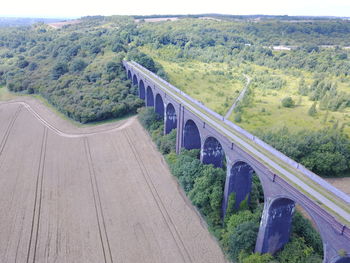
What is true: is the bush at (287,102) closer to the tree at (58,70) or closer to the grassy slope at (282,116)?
the grassy slope at (282,116)

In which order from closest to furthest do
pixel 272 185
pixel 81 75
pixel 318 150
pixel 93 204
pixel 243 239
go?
1. pixel 272 185
2. pixel 243 239
3. pixel 93 204
4. pixel 318 150
5. pixel 81 75

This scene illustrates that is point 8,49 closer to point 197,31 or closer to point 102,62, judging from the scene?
point 102,62

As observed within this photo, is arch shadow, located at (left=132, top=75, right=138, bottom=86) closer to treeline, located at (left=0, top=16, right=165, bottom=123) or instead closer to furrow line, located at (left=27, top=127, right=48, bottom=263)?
treeline, located at (left=0, top=16, right=165, bottom=123)

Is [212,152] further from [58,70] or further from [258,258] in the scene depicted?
[58,70]

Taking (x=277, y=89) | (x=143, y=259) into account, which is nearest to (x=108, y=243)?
(x=143, y=259)

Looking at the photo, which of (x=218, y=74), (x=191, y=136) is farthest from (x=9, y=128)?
(x=218, y=74)

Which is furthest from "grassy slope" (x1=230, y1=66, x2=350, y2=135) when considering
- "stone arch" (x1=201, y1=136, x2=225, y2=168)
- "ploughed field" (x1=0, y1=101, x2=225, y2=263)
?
"ploughed field" (x1=0, y1=101, x2=225, y2=263)

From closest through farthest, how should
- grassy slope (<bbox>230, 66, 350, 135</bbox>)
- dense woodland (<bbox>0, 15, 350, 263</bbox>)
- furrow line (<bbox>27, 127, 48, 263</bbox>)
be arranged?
furrow line (<bbox>27, 127, 48, 263</bbox>) → dense woodland (<bbox>0, 15, 350, 263</bbox>) → grassy slope (<bbox>230, 66, 350, 135</bbox>)
